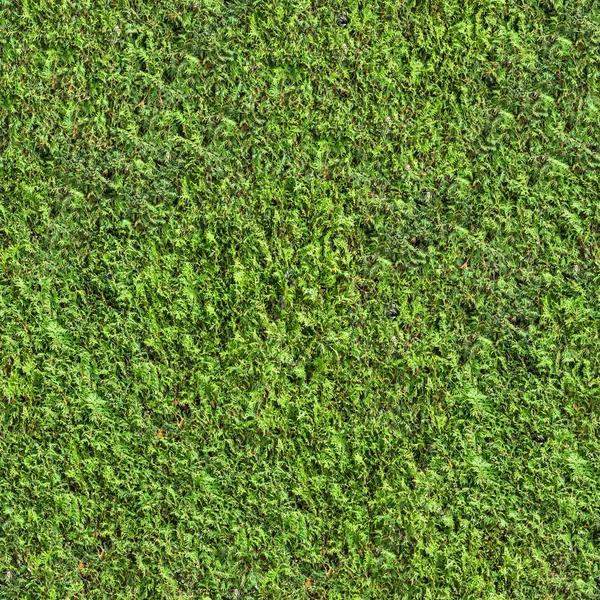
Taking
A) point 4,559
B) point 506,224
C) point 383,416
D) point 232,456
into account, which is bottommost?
point 4,559

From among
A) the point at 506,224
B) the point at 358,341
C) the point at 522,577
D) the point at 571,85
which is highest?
the point at 571,85

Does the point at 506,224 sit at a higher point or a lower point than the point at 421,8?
lower

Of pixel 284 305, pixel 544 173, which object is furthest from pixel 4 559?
pixel 544 173

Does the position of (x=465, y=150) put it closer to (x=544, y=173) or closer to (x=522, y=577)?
(x=544, y=173)

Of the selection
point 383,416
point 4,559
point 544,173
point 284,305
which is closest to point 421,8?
point 544,173

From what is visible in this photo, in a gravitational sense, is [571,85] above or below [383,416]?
above

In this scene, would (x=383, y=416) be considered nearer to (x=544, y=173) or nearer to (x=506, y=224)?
(x=506, y=224)
